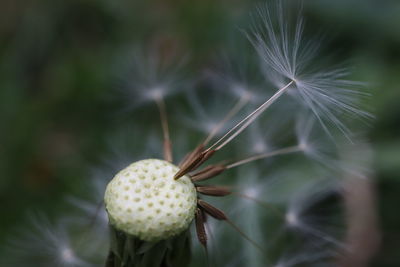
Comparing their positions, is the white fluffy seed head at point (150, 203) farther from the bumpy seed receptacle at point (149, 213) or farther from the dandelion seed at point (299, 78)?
the dandelion seed at point (299, 78)

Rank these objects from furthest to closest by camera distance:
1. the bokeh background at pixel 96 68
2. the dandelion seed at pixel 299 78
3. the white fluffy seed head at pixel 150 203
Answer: the bokeh background at pixel 96 68, the dandelion seed at pixel 299 78, the white fluffy seed head at pixel 150 203

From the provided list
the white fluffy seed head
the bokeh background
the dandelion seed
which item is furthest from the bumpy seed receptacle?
the bokeh background

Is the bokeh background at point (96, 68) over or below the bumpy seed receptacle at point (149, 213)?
over

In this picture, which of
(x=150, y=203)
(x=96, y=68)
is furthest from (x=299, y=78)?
(x=96, y=68)

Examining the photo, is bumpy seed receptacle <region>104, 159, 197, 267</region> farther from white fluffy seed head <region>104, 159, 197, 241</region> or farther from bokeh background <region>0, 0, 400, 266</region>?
bokeh background <region>0, 0, 400, 266</region>

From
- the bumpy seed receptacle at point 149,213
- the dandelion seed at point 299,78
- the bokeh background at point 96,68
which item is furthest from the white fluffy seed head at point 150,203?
the bokeh background at point 96,68

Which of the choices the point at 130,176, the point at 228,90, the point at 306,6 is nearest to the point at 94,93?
the point at 228,90
